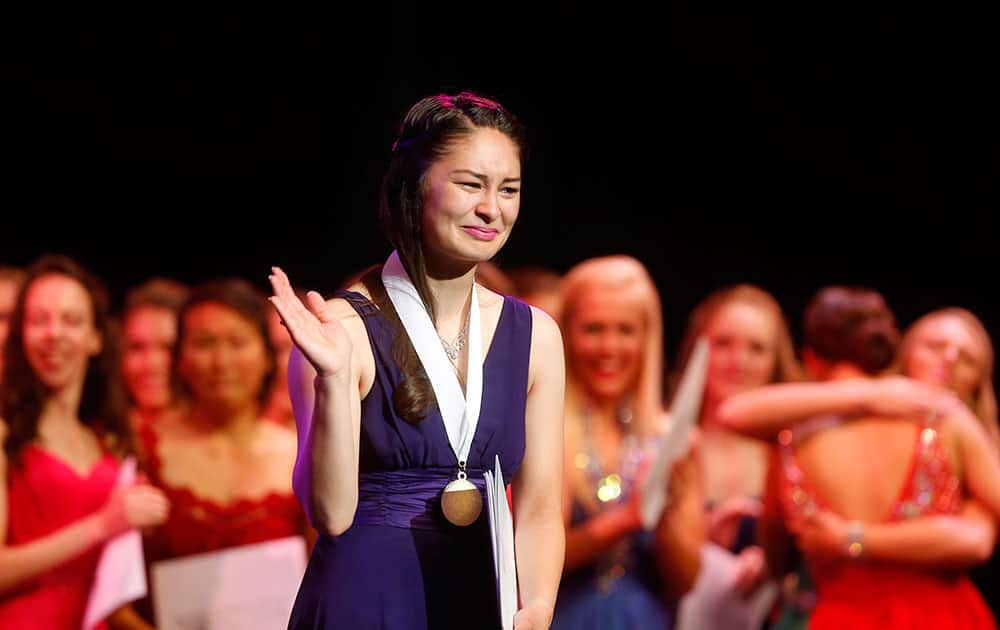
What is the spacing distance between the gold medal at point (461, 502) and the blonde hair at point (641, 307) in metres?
2.08

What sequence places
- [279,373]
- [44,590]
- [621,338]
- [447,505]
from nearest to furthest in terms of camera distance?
[447,505]
[44,590]
[621,338]
[279,373]

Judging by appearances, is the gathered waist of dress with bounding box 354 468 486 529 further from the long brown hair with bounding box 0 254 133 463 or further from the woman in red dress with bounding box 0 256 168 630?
the long brown hair with bounding box 0 254 133 463

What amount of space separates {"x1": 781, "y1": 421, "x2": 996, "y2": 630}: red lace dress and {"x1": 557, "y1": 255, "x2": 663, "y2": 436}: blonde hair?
2.23 feet

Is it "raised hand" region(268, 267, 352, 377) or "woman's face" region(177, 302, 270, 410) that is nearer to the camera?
"raised hand" region(268, 267, 352, 377)

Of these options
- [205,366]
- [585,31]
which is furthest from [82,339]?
[585,31]

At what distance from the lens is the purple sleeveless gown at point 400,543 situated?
217 centimetres

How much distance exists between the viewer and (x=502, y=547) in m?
2.06

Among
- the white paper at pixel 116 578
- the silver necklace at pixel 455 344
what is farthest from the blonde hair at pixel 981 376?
the silver necklace at pixel 455 344

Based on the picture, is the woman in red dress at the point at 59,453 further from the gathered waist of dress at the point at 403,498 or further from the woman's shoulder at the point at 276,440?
the gathered waist of dress at the point at 403,498

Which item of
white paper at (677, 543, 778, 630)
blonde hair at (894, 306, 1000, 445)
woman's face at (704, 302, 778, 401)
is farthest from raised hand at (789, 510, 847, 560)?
blonde hair at (894, 306, 1000, 445)

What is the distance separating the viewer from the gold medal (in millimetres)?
2201

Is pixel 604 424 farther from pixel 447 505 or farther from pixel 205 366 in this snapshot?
pixel 447 505

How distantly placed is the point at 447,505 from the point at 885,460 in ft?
8.75

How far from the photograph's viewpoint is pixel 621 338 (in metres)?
4.29
